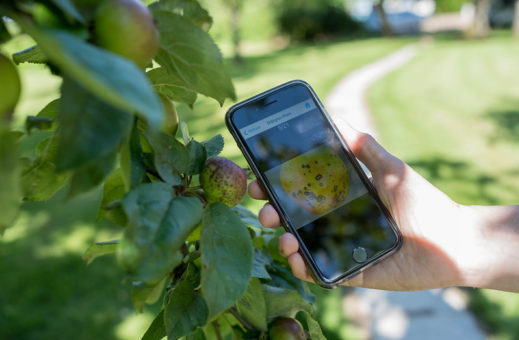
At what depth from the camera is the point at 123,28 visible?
1.32 ft

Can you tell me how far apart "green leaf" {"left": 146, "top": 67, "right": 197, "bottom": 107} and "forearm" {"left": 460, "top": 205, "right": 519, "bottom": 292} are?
34.3 inches

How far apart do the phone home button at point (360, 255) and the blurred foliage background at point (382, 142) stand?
61cm

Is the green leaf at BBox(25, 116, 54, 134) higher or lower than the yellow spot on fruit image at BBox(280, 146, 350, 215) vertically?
higher

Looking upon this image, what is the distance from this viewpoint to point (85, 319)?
2.21m

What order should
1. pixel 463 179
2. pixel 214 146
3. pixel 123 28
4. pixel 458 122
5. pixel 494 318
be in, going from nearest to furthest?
pixel 123 28 < pixel 214 146 < pixel 494 318 < pixel 463 179 < pixel 458 122

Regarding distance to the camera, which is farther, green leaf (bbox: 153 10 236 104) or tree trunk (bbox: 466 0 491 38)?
tree trunk (bbox: 466 0 491 38)

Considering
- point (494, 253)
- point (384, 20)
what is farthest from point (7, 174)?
point (384, 20)

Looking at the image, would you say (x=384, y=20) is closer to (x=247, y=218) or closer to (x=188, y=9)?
(x=247, y=218)

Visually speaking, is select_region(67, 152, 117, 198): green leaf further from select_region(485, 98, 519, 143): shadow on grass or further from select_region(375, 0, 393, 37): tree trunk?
select_region(375, 0, 393, 37): tree trunk

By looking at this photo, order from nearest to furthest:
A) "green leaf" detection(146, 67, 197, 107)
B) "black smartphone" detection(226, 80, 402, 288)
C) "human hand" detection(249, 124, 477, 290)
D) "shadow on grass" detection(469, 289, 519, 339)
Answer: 1. "green leaf" detection(146, 67, 197, 107)
2. "black smartphone" detection(226, 80, 402, 288)
3. "human hand" detection(249, 124, 477, 290)
4. "shadow on grass" detection(469, 289, 519, 339)

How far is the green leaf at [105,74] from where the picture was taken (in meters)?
0.29

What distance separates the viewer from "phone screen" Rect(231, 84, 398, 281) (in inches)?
40.3

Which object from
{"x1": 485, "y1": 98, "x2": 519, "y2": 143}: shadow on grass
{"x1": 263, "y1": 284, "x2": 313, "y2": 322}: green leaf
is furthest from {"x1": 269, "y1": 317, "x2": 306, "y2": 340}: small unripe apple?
{"x1": 485, "y1": 98, "x2": 519, "y2": 143}: shadow on grass

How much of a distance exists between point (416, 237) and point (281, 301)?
545 millimetres
